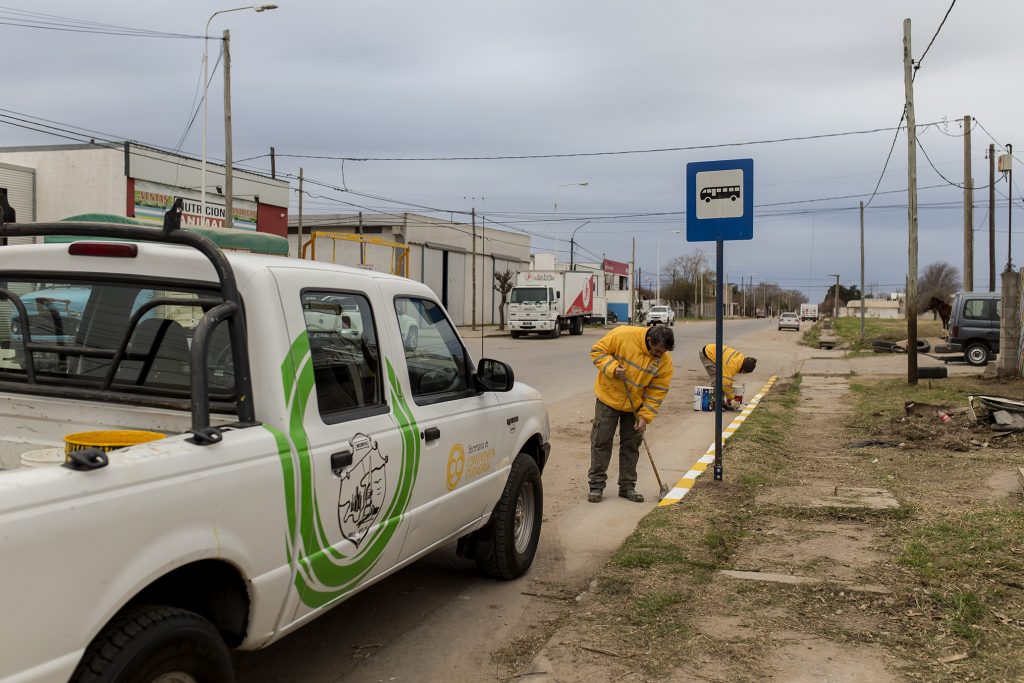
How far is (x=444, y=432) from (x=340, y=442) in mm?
979

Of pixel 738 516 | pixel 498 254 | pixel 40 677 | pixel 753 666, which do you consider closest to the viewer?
pixel 40 677

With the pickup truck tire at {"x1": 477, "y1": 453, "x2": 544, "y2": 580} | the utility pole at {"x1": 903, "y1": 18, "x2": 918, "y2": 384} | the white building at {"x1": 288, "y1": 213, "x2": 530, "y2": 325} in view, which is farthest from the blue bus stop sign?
the white building at {"x1": 288, "y1": 213, "x2": 530, "y2": 325}

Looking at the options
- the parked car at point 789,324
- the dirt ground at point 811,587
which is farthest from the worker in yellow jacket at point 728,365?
the parked car at point 789,324

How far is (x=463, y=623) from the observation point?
15.4ft

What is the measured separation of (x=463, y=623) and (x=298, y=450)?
1.96m

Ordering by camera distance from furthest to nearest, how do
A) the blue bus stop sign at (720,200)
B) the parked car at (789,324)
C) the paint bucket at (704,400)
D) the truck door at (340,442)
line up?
the parked car at (789,324)
the paint bucket at (704,400)
the blue bus stop sign at (720,200)
the truck door at (340,442)

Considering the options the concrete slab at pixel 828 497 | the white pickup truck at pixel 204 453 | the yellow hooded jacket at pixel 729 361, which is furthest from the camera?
the yellow hooded jacket at pixel 729 361

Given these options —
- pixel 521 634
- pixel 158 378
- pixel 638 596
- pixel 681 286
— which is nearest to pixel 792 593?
pixel 638 596

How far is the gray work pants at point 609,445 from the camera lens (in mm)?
7539

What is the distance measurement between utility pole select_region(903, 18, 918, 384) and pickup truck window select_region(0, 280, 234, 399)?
1686cm

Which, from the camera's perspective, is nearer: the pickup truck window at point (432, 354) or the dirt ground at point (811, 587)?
the dirt ground at point (811, 587)

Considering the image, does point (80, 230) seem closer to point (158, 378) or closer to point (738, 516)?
point (158, 378)

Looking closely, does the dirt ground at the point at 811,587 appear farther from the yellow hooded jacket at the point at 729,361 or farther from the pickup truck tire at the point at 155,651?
the yellow hooded jacket at the point at 729,361

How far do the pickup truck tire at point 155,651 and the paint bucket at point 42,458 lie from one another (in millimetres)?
949
